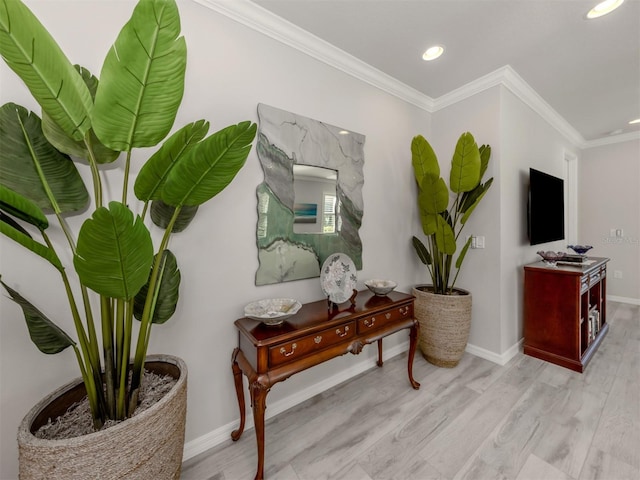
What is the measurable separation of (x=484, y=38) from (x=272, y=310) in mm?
2497

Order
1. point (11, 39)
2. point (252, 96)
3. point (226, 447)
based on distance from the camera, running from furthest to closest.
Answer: point (252, 96) → point (226, 447) → point (11, 39)

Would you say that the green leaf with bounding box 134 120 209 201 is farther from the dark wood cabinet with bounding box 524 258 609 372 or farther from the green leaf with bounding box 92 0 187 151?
the dark wood cabinet with bounding box 524 258 609 372

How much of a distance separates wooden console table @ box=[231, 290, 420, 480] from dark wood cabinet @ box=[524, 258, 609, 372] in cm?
153

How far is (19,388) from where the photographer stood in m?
1.08

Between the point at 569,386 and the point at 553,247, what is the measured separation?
212cm

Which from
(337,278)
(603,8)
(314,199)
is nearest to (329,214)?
(314,199)

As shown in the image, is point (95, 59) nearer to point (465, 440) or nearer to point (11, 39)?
point (11, 39)

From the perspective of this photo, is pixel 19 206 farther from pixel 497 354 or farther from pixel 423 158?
pixel 497 354

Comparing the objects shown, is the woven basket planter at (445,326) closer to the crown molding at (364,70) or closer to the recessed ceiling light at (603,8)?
the crown molding at (364,70)

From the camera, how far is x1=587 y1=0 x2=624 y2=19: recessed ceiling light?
1.64 meters

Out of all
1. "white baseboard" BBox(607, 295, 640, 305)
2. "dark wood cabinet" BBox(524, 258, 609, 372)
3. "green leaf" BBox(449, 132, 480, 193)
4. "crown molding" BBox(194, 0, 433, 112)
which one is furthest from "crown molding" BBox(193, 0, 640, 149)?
"white baseboard" BBox(607, 295, 640, 305)

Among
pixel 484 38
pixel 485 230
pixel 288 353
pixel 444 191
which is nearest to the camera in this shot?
pixel 288 353

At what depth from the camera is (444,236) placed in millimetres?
2283

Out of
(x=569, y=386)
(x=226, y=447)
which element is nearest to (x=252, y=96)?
(x=226, y=447)
